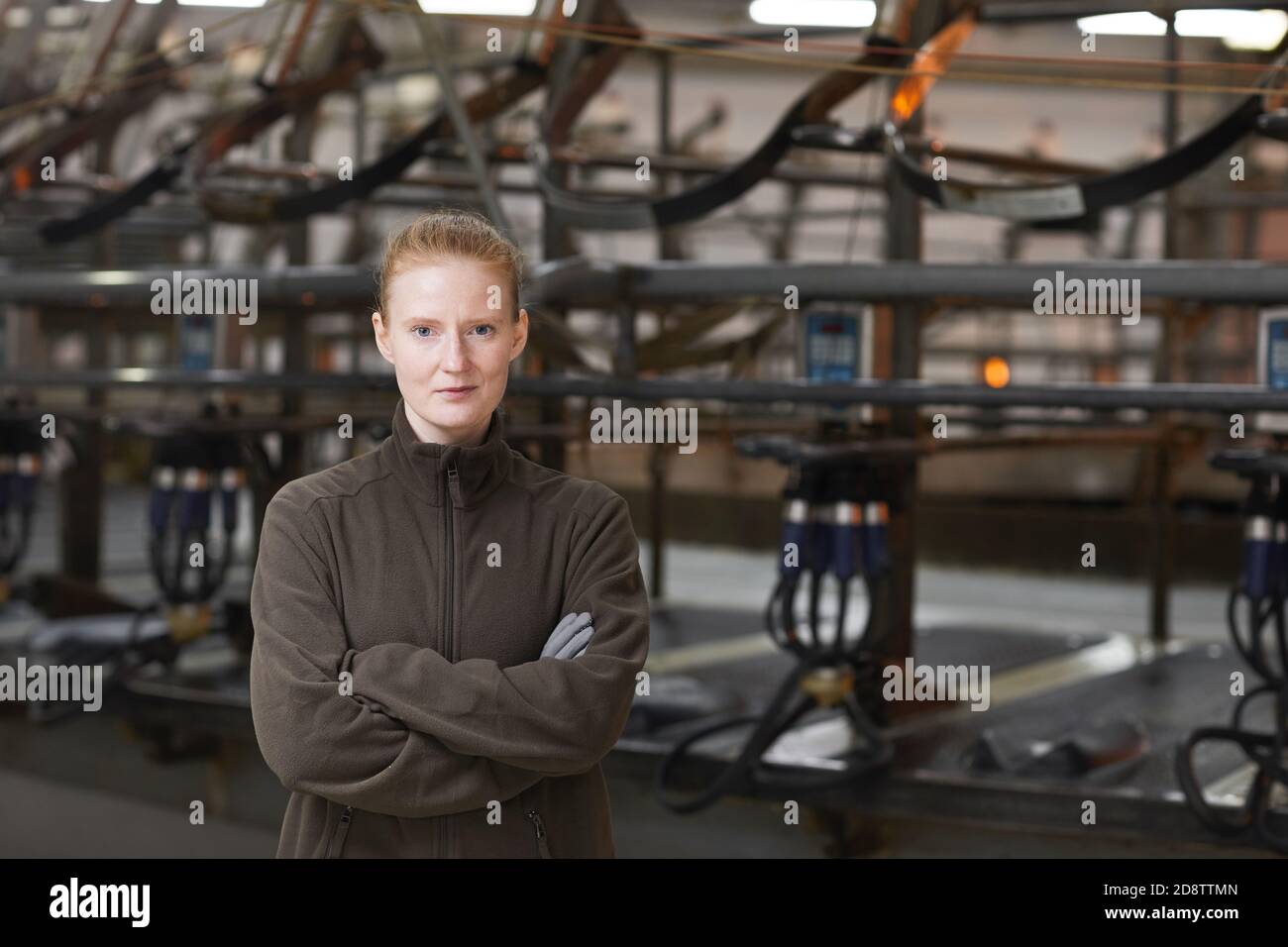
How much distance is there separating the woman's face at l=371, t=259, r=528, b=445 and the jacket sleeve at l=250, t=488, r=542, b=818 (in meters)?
0.17

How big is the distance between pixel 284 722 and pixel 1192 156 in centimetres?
247

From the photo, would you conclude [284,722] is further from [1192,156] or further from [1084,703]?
[1084,703]

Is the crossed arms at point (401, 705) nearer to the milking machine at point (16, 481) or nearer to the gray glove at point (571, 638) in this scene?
the gray glove at point (571, 638)

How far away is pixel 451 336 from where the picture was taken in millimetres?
1394

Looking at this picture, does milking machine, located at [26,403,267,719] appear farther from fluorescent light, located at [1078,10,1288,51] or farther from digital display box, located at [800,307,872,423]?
fluorescent light, located at [1078,10,1288,51]

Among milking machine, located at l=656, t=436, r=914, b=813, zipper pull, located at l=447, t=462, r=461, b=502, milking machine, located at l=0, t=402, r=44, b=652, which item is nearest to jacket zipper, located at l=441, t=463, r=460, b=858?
zipper pull, located at l=447, t=462, r=461, b=502

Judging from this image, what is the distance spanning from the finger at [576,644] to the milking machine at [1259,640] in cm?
192

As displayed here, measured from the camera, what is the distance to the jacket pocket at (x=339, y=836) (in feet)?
4.83

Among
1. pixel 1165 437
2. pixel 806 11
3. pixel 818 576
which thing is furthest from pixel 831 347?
pixel 806 11

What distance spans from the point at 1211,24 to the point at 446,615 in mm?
4863

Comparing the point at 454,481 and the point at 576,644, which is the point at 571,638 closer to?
the point at 576,644

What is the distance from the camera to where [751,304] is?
382 cm

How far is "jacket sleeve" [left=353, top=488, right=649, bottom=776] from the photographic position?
1389 mm

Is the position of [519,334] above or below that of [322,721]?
above
